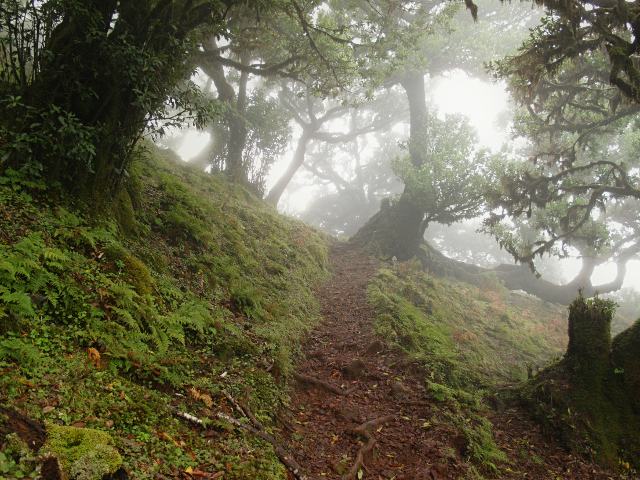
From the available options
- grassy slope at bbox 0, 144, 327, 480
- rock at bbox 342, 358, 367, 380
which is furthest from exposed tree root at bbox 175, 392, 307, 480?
rock at bbox 342, 358, 367, 380

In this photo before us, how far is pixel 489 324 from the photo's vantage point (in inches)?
625

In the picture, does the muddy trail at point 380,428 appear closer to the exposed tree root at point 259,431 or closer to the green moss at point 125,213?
the exposed tree root at point 259,431

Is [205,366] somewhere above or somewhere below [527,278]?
below

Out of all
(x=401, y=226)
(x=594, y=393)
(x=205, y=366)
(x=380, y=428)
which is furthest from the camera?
(x=401, y=226)

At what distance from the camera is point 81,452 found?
10.4ft

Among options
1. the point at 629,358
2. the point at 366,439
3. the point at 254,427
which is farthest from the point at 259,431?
the point at 629,358

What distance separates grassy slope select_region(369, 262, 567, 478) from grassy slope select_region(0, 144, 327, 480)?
2910 millimetres

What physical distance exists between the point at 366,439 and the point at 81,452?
4.10 metres

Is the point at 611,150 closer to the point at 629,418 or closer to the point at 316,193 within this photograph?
the point at 629,418

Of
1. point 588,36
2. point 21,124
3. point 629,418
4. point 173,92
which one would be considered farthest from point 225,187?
point 629,418

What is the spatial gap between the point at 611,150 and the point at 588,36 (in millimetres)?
17431

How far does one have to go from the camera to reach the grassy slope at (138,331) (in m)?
3.89

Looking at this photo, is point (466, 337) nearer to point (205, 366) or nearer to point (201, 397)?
point (205, 366)

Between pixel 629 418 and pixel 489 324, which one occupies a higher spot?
pixel 489 324
